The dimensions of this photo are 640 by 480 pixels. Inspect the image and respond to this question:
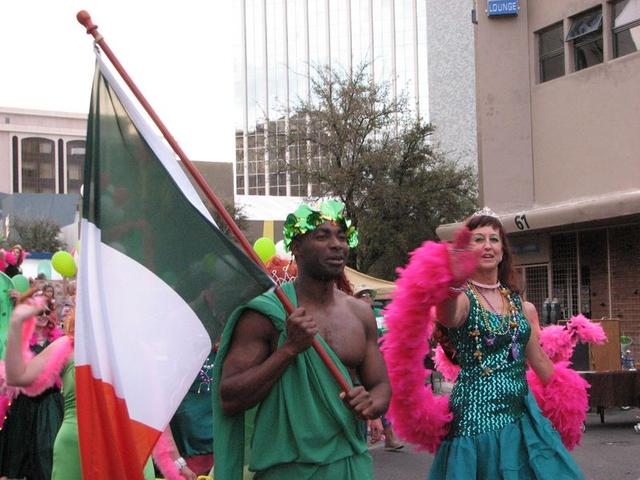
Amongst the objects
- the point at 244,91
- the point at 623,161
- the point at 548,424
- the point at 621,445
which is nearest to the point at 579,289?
the point at 623,161

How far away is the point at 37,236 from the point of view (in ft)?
223

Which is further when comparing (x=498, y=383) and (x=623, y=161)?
(x=623, y=161)

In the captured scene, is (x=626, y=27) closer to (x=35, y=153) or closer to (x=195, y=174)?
(x=195, y=174)

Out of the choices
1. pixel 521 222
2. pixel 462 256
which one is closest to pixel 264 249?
pixel 462 256

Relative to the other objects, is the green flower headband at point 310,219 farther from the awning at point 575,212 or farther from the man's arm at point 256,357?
the awning at point 575,212

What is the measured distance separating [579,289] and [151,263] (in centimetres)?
1661

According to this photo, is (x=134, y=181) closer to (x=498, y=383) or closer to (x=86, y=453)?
(x=86, y=453)

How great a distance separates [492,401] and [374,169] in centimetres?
2549

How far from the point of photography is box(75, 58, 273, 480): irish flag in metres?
3.67

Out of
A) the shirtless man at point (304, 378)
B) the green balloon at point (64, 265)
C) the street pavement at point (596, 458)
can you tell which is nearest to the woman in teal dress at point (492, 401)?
the shirtless man at point (304, 378)

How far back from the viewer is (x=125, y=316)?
377cm

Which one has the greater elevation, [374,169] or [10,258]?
[374,169]

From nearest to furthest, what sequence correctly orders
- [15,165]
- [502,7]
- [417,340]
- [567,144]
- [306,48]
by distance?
[417,340], [567,144], [502,7], [306,48], [15,165]

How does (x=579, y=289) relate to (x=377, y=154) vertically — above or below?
below
